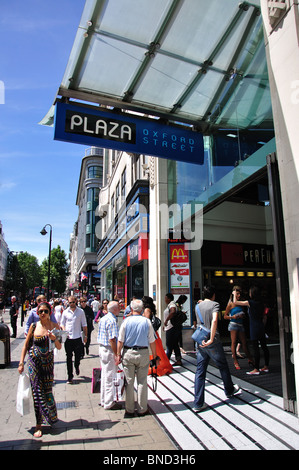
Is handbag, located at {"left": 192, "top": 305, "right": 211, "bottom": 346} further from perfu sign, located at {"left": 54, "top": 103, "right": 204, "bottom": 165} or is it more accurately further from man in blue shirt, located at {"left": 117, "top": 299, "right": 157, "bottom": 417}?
perfu sign, located at {"left": 54, "top": 103, "right": 204, "bottom": 165}

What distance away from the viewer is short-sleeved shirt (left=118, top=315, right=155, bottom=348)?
15.4 feet

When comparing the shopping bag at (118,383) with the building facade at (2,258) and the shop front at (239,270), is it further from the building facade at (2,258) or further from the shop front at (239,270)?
the building facade at (2,258)

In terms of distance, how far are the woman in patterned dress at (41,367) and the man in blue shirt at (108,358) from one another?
944 mm

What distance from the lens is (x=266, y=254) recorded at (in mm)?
12805

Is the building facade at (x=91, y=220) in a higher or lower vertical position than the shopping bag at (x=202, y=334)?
higher

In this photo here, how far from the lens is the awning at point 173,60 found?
5.88 metres

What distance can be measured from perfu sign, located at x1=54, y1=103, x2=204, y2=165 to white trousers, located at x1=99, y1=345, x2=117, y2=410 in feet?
13.4

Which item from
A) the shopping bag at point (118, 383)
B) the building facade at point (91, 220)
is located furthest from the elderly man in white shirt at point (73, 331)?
the building facade at point (91, 220)

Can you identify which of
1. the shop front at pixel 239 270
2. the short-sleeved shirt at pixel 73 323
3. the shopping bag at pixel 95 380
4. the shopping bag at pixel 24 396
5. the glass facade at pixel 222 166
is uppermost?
the glass facade at pixel 222 166

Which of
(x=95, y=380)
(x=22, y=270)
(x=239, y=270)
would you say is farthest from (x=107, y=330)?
(x=22, y=270)

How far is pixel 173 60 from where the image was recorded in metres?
6.77

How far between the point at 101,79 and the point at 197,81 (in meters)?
2.23
